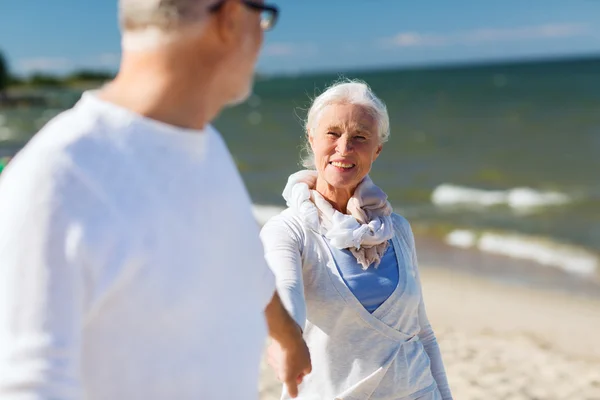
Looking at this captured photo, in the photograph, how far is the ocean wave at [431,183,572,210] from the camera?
13383 millimetres

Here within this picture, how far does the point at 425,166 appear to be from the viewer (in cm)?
1983

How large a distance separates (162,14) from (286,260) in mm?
1368

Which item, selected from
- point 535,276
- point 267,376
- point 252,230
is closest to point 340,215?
point 252,230

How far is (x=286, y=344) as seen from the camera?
5.37 feet

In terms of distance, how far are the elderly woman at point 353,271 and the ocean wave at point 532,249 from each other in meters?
6.80

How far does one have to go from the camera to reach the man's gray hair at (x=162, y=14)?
1.13 meters

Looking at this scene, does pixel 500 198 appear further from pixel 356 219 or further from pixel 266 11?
pixel 266 11

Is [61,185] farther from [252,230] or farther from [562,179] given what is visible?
[562,179]

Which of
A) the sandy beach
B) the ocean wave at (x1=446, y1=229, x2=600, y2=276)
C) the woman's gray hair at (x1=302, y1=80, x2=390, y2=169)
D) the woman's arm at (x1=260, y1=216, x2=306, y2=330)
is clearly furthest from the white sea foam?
the woman's arm at (x1=260, y1=216, x2=306, y2=330)

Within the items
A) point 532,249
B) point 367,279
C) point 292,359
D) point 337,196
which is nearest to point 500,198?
point 532,249

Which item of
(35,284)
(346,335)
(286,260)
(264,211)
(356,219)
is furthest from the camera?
(264,211)

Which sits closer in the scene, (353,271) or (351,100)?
(353,271)

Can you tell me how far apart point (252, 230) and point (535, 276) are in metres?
7.76

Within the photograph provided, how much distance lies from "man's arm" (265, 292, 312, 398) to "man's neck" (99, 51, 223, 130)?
548 millimetres
